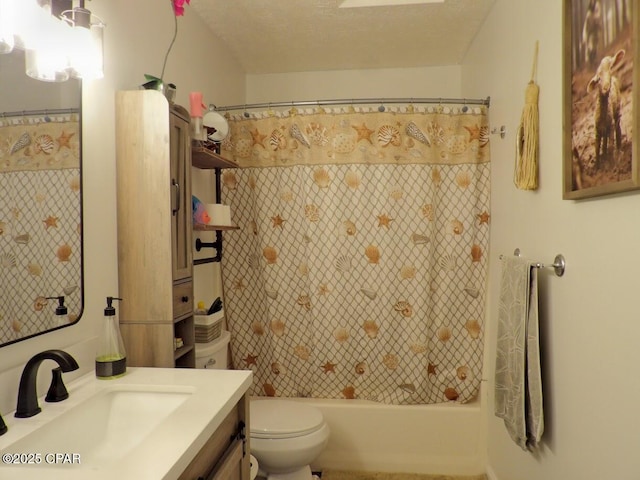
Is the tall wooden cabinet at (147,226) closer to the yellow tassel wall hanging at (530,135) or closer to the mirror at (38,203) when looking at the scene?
the mirror at (38,203)

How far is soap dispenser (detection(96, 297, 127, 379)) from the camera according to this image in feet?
4.42

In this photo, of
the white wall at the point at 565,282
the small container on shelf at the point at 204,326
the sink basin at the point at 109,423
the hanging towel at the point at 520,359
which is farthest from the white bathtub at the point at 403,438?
the sink basin at the point at 109,423

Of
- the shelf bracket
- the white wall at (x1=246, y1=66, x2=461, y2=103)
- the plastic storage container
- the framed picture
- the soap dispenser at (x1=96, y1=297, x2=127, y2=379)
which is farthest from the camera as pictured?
the white wall at (x1=246, y1=66, x2=461, y2=103)

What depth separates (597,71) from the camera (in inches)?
45.6

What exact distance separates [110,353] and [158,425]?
0.46 m

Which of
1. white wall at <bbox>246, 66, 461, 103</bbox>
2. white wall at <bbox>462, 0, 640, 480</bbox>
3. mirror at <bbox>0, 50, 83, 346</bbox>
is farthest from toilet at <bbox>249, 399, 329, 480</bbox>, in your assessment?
white wall at <bbox>246, 66, 461, 103</bbox>

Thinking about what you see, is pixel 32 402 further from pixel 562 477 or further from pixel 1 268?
pixel 562 477

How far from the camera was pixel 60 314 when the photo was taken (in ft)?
4.18

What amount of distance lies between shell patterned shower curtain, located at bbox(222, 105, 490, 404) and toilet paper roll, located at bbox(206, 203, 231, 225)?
15.1 inches

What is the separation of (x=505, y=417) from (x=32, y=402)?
156 centimetres

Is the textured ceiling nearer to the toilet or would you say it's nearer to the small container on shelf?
the small container on shelf

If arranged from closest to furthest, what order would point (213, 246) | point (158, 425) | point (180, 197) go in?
1. point (158, 425)
2. point (180, 197)
3. point (213, 246)

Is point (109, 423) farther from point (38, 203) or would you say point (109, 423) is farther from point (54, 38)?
point (54, 38)

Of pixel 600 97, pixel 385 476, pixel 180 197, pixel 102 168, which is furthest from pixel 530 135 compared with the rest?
pixel 385 476
